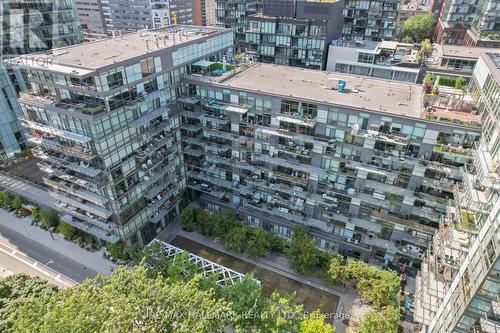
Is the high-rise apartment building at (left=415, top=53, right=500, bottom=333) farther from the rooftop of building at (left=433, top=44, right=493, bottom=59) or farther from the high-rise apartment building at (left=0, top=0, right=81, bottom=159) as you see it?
the high-rise apartment building at (left=0, top=0, right=81, bottom=159)

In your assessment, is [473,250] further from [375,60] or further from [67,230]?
[67,230]

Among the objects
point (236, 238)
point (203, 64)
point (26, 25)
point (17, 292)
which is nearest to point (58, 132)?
point (17, 292)

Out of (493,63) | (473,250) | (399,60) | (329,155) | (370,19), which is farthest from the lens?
(370,19)

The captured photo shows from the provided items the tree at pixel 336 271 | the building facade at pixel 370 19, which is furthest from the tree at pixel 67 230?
the building facade at pixel 370 19

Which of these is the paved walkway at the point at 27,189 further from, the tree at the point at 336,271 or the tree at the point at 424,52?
the tree at the point at 424,52

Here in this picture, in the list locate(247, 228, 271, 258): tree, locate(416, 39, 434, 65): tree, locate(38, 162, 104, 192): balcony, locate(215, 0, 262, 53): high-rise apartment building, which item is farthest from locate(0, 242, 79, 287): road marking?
locate(416, 39, 434, 65): tree

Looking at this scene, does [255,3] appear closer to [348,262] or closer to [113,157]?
[113,157]

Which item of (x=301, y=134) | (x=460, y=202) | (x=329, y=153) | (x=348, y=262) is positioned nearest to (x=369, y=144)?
(x=329, y=153)
